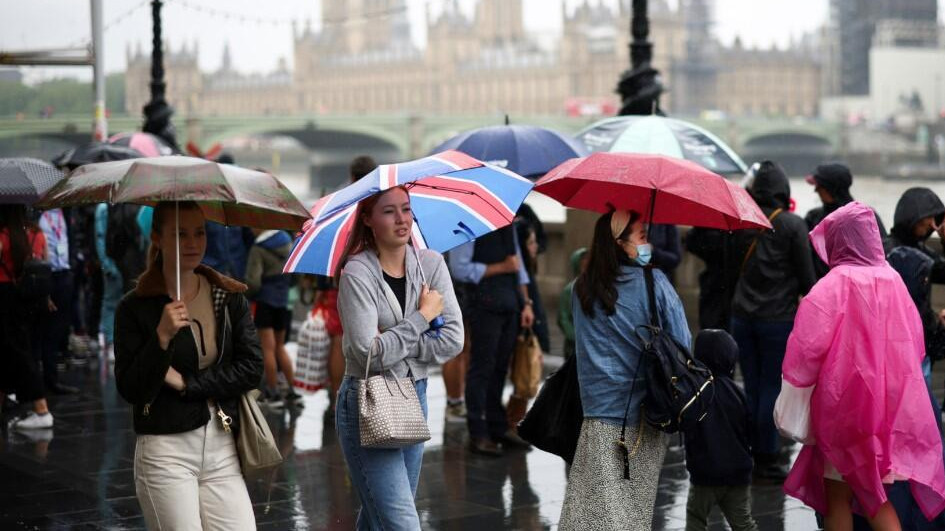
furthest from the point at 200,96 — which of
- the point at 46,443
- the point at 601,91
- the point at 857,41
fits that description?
the point at 46,443

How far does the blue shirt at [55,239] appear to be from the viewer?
Result: 9.29m

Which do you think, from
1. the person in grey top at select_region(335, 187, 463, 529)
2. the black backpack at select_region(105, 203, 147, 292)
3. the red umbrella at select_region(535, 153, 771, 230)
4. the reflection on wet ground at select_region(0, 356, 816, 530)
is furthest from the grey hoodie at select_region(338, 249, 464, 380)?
the black backpack at select_region(105, 203, 147, 292)

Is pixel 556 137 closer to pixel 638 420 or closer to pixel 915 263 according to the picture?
pixel 915 263

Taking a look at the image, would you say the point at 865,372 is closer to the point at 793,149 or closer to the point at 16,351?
the point at 16,351

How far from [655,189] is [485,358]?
2704 millimetres

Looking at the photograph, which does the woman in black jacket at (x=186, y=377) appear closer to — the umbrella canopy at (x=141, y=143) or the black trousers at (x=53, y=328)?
the black trousers at (x=53, y=328)

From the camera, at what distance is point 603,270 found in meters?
4.26

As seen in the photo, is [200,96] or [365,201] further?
[200,96]

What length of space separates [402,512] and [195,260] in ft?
2.84

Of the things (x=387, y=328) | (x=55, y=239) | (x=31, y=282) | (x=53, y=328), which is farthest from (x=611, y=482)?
(x=55, y=239)

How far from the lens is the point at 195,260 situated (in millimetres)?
3785

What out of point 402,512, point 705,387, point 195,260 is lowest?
point 402,512

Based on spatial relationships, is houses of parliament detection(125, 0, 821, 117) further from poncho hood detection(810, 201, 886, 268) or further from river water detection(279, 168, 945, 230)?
poncho hood detection(810, 201, 886, 268)

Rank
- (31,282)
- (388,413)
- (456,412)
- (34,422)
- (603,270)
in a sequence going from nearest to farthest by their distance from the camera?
(388,413) → (603,270) → (31,282) → (34,422) → (456,412)
